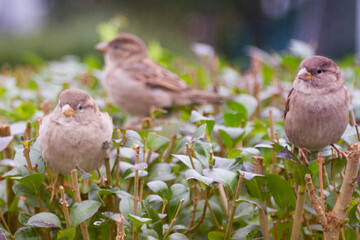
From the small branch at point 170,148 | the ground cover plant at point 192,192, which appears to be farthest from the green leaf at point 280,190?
the small branch at point 170,148

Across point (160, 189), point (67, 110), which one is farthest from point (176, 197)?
point (67, 110)

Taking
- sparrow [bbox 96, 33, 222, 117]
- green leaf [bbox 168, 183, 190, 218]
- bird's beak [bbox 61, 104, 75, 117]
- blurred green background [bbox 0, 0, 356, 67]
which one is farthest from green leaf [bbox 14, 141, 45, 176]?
blurred green background [bbox 0, 0, 356, 67]

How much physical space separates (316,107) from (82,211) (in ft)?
2.15

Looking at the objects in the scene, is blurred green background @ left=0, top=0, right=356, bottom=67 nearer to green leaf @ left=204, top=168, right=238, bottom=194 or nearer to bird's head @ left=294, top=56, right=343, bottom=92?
bird's head @ left=294, top=56, right=343, bottom=92

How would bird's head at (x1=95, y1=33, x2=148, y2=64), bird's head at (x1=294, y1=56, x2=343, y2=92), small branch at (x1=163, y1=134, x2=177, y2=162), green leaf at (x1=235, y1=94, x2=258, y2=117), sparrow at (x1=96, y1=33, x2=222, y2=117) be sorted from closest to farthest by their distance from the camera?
bird's head at (x1=294, y1=56, x2=343, y2=92)
small branch at (x1=163, y1=134, x2=177, y2=162)
green leaf at (x1=235, y1=94, x2=258, y2=117)
sparrow at (x1=96, y1=33, x2=222, y2=117)
bird's head at (x1=95, y1=33, x2=148, y2=64)

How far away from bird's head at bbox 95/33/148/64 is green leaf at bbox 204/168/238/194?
2.21 metres

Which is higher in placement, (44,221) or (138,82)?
(138,82)

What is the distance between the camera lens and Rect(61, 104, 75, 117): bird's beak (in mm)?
1424

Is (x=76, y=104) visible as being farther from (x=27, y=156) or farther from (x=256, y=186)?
(x=256, y=186)

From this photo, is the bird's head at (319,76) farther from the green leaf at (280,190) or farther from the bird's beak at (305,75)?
the green leaf at (280,190)

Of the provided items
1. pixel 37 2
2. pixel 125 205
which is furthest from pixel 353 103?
pixel 37 2

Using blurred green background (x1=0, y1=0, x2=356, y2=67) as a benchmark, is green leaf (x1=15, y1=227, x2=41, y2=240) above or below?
below

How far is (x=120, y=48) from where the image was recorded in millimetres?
3244

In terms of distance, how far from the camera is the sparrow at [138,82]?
294 cm
